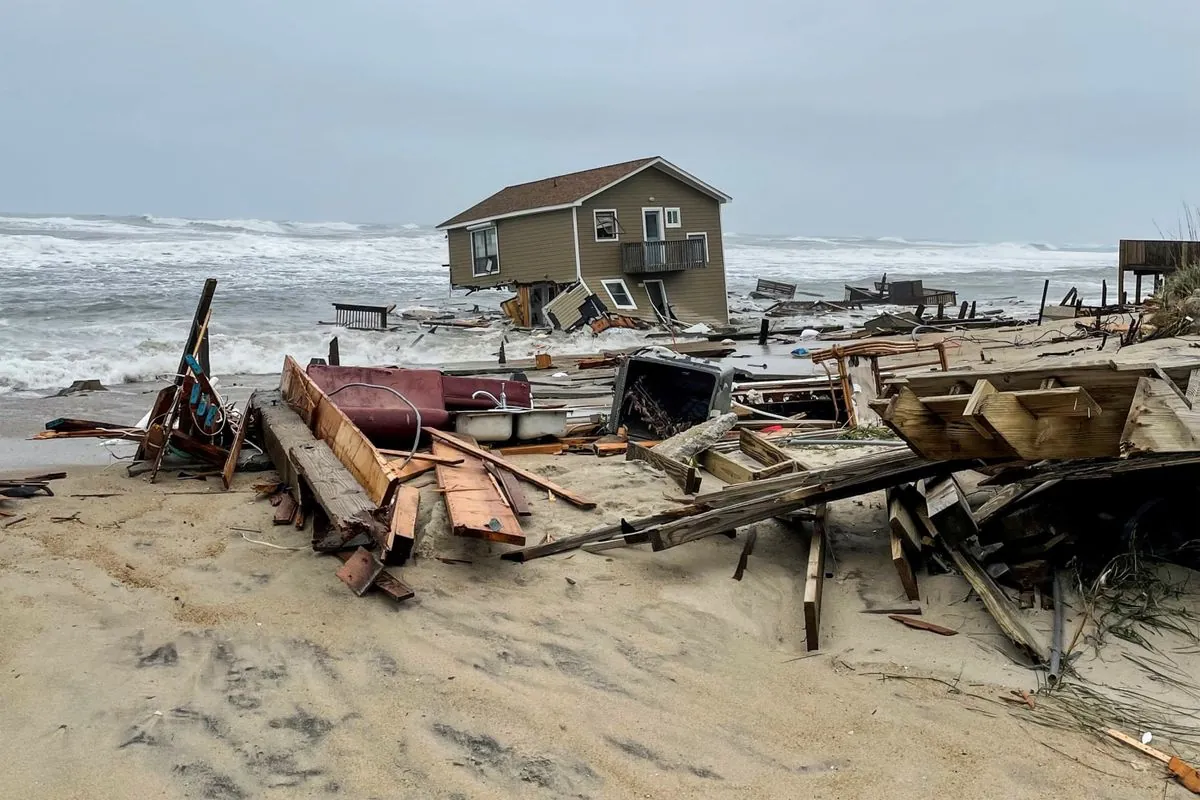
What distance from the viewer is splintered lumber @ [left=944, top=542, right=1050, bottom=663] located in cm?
453

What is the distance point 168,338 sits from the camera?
25.0 metres

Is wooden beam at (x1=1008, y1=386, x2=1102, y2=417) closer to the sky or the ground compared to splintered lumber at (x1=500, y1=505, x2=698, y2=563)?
closer to the sky

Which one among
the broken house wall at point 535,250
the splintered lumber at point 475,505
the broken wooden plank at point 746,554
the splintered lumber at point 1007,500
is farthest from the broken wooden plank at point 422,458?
the broken house wall at point 535,250

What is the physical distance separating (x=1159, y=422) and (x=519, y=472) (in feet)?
16.0

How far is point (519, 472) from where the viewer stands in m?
7.58

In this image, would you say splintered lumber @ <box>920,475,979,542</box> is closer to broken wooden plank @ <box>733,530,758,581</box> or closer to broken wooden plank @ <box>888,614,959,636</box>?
broken wooden plank @ <box>888,614,959,636</box>

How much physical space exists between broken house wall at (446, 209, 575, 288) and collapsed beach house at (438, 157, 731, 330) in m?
0.04

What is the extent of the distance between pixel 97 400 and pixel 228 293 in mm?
25838

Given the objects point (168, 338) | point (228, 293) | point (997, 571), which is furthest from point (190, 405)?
point (228, 293)

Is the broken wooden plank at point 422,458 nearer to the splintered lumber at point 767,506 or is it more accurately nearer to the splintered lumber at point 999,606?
the splintered lumber at point 767,506

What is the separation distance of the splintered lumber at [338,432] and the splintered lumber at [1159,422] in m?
3.97

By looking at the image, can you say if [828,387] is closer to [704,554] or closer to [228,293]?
[704,554]

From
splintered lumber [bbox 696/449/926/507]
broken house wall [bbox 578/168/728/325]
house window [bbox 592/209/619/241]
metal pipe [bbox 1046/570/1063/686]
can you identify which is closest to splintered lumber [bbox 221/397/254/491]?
splintered lumber [bbox 696/449/926/507]

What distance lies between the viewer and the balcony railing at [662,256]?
3381 centimetres
